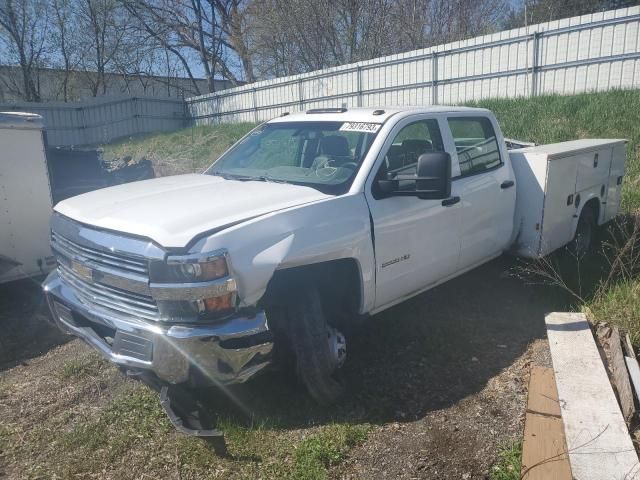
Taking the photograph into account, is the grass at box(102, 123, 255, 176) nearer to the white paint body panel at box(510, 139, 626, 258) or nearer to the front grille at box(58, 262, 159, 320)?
the white paint body panel at box(510, 139, 626, 258)

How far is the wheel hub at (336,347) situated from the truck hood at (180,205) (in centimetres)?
89

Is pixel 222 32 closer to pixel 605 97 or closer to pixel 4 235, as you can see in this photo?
pixel 605 97

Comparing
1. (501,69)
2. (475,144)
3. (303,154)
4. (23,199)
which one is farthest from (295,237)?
(501,69)

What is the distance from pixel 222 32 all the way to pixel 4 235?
28109 millimetres

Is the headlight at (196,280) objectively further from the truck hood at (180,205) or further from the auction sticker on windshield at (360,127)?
the auction sticker on windshield at (360,127)

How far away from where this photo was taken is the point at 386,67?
602 inches

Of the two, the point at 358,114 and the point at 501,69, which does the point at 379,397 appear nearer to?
the point at 358,114

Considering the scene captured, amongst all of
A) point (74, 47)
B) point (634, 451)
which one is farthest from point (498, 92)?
point (74, 47)

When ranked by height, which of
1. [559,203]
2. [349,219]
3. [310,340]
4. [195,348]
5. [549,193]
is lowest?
[310,340]

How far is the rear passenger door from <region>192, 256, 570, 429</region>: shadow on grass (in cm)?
53

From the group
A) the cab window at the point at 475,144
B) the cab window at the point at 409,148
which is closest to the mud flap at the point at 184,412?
the cab window at the point at 409,148

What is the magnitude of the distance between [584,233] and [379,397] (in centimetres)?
385

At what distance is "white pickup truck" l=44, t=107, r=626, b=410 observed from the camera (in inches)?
114

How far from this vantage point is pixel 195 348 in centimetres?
286
